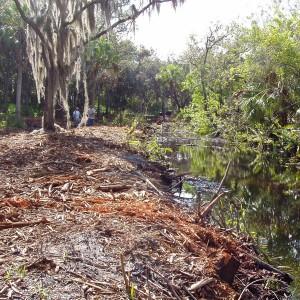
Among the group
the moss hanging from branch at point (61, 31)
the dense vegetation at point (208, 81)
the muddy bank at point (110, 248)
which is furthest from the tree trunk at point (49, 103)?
the muddy bank at point (110, 248)

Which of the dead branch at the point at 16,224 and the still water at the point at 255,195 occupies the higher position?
the dead branch at the point at 16,224

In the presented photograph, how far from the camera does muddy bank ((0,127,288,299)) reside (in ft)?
12.9

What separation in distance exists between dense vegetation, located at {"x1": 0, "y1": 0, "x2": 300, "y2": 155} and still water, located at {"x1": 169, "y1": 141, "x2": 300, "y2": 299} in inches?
79.3

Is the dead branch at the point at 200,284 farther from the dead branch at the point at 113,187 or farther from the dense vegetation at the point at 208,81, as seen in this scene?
the dense vegetation at the point at 208,81

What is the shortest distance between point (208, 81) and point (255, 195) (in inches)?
984

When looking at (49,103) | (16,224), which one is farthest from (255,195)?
(16,224)

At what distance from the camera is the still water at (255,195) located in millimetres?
7844

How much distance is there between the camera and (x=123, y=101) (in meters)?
47.2

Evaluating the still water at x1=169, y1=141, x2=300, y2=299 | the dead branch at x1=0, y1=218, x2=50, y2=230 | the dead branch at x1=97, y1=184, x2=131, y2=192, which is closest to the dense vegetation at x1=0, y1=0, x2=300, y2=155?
the still water at x1=169, y1=141, x2=300, y2=299

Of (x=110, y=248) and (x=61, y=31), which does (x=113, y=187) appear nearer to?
(x=110, y=248)

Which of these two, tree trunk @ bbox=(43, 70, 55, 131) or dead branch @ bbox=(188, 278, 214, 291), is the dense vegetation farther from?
dead branch @ bbox=(188, 278, 214, 291)

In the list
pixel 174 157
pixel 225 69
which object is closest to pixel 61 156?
pixel 174 157

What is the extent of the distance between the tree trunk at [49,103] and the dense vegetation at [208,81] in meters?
3.29

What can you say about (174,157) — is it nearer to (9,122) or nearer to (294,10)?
(9,122)
